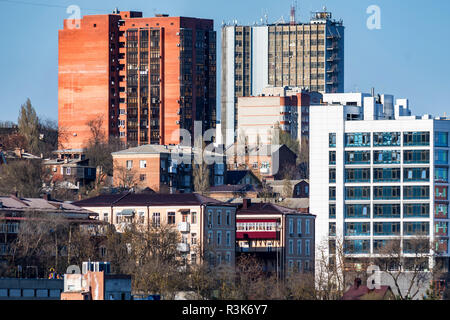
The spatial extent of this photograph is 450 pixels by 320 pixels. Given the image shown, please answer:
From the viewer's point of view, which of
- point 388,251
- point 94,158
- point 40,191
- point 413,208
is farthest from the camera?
point 94,158

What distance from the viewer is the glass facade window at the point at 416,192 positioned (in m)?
72.6

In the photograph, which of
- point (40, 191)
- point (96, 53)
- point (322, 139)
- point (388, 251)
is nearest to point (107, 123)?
point (96, 53)

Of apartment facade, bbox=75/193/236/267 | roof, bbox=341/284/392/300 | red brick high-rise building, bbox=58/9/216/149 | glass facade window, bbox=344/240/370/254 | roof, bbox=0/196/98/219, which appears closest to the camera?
roof, bbox=341/284/392/300

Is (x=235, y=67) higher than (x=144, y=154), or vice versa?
(x=235, y=67)

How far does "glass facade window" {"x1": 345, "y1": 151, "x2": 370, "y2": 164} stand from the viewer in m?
73.5

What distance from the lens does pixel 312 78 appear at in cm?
15662

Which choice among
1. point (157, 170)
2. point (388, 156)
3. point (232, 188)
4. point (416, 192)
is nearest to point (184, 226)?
point (388, 156)

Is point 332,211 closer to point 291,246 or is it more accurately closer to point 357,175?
point 357,175

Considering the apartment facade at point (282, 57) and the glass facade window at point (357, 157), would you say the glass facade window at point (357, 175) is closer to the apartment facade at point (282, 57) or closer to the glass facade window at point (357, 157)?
the glass facade window at point (357, 157)

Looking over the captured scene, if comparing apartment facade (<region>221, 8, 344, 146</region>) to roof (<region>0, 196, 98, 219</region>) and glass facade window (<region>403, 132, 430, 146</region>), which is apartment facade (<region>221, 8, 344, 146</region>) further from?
roof (<region>0, 196, 98, 219</region>)

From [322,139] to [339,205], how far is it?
3967 mm

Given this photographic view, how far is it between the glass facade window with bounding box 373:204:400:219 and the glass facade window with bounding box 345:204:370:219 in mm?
456

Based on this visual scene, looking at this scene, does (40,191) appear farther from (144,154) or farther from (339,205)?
(339,205)

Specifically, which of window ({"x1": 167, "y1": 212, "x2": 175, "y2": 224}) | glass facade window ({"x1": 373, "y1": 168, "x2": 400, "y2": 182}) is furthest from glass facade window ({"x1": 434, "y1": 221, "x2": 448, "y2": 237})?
window ({"x1": 167, "y1": 212, "x2": 175, "y2": 224})
